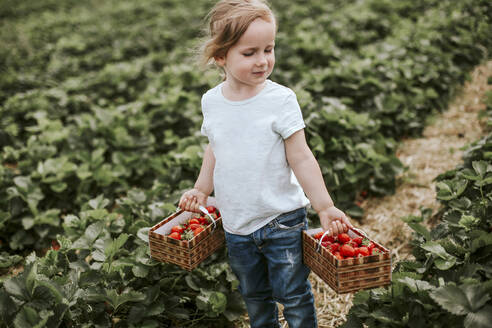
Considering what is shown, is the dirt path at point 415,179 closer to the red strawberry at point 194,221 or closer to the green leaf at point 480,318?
the red strawberry at point 194,221

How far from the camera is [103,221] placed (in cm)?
246

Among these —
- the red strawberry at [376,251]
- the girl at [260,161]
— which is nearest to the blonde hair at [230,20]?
the girl at [260,161]

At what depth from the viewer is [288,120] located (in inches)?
67.4

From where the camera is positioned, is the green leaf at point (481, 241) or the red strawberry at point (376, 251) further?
the green leaf at point (481, 241)

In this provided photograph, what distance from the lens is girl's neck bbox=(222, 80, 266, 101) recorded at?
5.84 ft

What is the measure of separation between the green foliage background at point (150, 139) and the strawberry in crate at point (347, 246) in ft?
2.58

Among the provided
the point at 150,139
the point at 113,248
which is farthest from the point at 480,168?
A: the point at 150,139

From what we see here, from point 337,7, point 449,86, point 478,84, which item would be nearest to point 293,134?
point 449,86

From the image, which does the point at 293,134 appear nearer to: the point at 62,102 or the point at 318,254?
the point at 318,254

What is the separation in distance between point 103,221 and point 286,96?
1.41 metres

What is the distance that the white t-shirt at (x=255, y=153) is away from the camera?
5.67 ft

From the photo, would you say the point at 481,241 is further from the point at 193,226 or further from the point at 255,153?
the point at 193,226

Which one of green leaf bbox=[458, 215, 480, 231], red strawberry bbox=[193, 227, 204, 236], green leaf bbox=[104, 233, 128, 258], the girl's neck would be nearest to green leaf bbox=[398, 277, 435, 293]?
green leaf bbox=[458, 215, 480, 231]

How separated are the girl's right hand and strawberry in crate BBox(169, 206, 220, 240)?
60 millimetres
